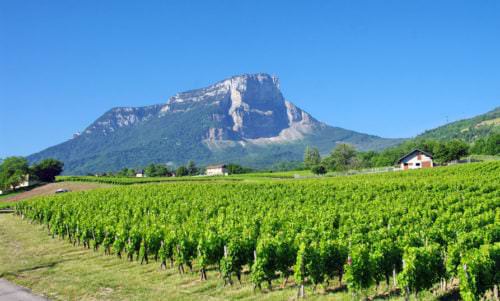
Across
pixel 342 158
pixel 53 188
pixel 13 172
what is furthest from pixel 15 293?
pixel 342 158

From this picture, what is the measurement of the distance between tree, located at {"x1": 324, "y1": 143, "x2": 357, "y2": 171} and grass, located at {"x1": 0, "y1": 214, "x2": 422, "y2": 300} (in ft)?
350

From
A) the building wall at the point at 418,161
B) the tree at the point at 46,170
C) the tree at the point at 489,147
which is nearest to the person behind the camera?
the building wall at the point at 418,161

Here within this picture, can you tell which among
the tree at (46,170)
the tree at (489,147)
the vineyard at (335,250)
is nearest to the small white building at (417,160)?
the vineyard at (335,250)

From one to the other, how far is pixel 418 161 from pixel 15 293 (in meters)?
88.0

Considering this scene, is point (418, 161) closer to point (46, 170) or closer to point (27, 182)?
point (27, 182)

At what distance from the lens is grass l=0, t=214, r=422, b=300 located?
56.7 ft

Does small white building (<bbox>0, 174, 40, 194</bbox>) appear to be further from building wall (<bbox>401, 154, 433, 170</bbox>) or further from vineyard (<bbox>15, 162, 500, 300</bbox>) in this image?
vineyard (<bbox>15, 162, 500, 300</bbox>)

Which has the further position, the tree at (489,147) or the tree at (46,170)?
the tree at (489,147)

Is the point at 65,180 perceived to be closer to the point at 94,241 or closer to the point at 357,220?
the point at 94,241

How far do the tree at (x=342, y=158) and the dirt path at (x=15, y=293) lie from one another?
112621 millimetres

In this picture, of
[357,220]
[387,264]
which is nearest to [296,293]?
[387,264]

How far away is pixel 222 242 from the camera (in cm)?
2047

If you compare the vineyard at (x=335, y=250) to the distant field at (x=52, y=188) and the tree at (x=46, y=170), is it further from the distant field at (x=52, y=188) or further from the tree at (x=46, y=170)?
the tree at (x=46, y=170)

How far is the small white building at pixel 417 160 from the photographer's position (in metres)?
93.5
